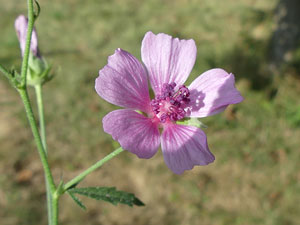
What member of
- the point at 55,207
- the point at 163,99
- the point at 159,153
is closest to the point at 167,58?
the point at 163,99

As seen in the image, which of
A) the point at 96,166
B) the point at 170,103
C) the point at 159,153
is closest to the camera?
the point at 96,166

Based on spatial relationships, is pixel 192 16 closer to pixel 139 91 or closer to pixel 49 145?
pixel 49 145

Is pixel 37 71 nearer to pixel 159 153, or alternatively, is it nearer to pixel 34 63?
pixel 34 63

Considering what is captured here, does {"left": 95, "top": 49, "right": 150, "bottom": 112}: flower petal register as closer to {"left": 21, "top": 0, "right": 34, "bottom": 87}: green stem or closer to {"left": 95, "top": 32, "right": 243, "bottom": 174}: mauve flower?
{"left": 95, "top": 32, "right": 243, "bottom": 174}: mauve flower

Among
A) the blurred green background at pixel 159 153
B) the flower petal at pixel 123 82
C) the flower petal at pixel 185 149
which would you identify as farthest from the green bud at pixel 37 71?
the blurred green background at pixel 159 153

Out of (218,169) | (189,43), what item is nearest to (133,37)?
(218,169)

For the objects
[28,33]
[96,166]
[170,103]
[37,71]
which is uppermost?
[28,33]
